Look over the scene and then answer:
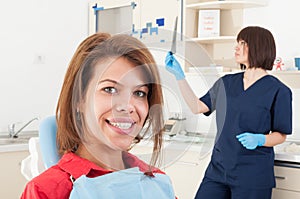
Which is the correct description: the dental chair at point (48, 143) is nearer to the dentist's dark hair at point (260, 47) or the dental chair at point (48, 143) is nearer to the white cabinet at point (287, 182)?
the dentist's dark hair at point (260, 47)

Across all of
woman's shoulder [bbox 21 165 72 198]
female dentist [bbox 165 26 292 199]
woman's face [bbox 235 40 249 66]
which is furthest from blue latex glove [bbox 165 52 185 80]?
woman's face [bbox 235 40 249 66]

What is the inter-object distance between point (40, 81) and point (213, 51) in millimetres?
1267

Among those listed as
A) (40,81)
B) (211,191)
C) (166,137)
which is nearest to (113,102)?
(166,137)

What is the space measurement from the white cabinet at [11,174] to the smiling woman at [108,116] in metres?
2.19

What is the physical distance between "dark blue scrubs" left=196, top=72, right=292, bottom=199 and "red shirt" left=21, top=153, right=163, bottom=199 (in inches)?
58.4

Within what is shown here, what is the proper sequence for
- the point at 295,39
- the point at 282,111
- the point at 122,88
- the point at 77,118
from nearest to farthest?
the point at 122,88
the point at 77,118
the point at 282,111
the point at 295,39

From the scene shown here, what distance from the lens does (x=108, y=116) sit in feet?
2.24

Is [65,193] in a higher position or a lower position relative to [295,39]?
lower

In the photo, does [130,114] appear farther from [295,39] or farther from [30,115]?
[30,115]

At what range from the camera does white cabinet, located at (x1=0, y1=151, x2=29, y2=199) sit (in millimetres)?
2939

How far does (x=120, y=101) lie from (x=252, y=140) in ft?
5.56

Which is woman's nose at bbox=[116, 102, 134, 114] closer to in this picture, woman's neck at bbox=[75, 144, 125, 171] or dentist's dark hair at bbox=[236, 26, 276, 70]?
woman's neck at bbox=[75, 144, 125, 171]

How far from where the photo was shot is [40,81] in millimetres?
3520

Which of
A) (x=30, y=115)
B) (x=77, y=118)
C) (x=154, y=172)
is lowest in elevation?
(x=30, y=115)
